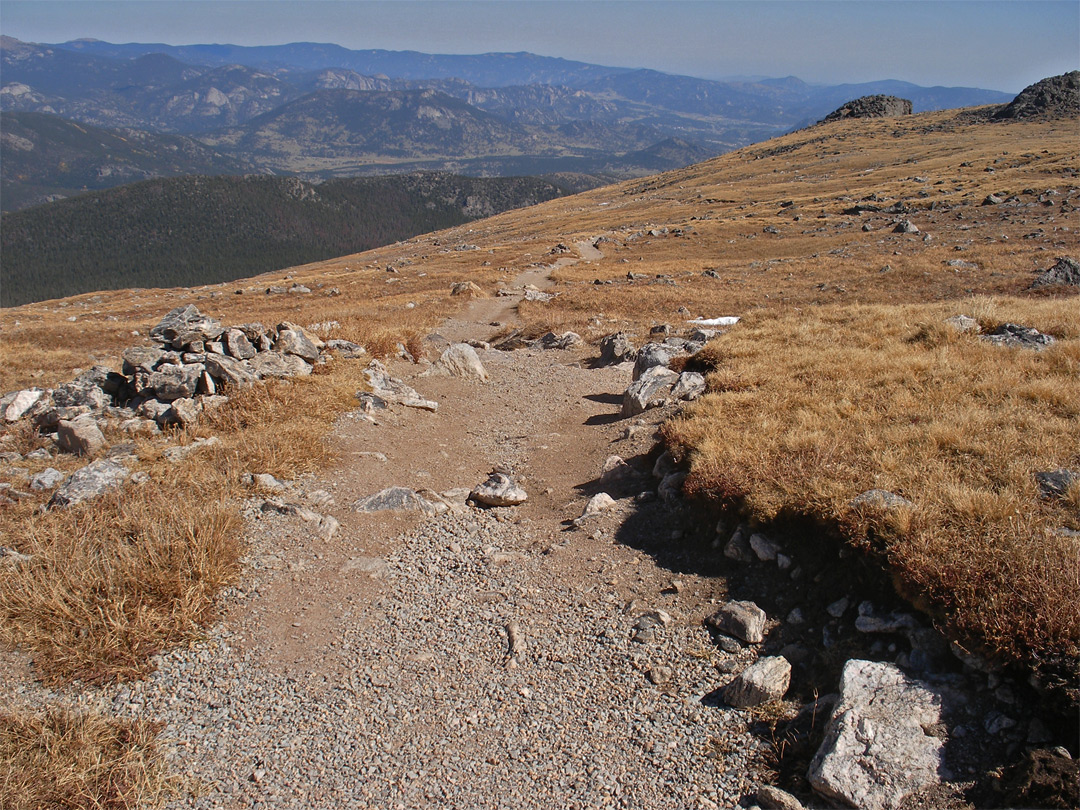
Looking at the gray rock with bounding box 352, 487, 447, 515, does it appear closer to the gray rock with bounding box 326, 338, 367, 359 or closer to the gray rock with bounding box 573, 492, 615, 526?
the gray rock with bounding box 573, 492, 615, 526

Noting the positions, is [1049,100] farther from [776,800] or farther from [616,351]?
[776,800]

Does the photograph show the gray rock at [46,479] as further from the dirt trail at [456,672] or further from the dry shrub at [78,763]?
the dry shrub at [78,763]

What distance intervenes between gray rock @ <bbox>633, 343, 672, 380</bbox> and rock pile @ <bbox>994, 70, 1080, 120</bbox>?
169011mm

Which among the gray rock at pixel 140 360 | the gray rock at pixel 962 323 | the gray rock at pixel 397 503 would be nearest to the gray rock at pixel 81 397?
the gray rock at pixel 140 360

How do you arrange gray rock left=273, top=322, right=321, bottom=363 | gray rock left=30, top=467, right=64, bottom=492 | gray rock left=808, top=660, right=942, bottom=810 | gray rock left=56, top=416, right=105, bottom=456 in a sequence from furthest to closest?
gray rock left=273, top=322, right=321, bottom=363, gray rock left=56, top=416, right=105, bottom=456, gray rock left=30, top=467, right=64, bottom=492, gray rock left=808, top=660, right=942, bottom=810

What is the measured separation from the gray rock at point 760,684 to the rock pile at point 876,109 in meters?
213

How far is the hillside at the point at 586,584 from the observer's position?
4.74m

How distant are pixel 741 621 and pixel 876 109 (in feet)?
726

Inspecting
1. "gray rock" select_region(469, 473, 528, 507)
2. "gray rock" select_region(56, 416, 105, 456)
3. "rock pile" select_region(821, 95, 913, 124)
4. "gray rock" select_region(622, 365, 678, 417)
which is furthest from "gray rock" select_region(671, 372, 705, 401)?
"rock pile" select_region(821, 95, 913, 124)

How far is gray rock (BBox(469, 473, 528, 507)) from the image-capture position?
948 cm

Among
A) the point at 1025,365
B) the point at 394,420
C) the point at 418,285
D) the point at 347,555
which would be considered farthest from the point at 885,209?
the point at 347,555

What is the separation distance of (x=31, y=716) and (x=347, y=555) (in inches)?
136

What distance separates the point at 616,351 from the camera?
1970 centimetres

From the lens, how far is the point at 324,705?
568 centimetres
